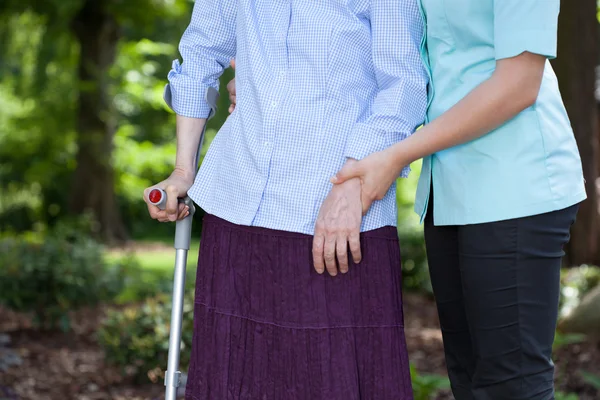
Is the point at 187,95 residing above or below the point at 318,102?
above

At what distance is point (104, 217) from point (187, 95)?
40.4 ft

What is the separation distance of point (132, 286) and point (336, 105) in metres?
6.20

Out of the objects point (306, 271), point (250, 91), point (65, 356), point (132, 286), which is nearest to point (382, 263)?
point (306, 271)

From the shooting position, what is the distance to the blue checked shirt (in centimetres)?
188

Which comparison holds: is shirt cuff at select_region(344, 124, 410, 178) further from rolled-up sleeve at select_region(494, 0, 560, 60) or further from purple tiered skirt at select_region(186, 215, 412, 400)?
rolled-up sleeve at select_region(494, 0, 560, 60)

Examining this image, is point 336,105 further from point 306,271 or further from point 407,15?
point 306,271

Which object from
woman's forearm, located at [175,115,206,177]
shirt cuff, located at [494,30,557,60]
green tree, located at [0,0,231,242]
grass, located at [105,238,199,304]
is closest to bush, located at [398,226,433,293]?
grass, located at [105,238,199,304]

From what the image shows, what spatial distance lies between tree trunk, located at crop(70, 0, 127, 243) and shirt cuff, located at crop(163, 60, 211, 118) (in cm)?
1053

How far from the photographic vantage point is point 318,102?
189 centimetres

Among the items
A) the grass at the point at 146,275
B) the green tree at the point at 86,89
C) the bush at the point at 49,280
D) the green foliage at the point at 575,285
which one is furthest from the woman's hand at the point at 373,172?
the green tree at the point at 86,89

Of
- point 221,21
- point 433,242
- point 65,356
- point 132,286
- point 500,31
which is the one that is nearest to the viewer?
point 500,31

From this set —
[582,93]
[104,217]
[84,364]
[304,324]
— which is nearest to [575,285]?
[582,93]

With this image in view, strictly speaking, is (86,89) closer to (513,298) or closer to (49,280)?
(49,280)

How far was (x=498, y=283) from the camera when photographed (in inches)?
71.4
